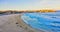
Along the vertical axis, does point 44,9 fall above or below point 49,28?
above

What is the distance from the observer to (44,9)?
10.5ft

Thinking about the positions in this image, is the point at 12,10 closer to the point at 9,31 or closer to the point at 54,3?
the point at 54,3

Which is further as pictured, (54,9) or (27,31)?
(54,9)

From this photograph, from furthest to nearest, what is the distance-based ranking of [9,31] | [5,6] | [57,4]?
[5,6] → [57,4] → [9,31]

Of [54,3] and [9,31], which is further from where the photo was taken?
[54,3]

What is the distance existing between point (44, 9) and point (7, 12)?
1.01m

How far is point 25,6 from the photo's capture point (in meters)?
3.26

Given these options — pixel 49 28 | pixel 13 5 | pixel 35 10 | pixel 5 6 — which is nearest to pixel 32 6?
pixel 35 10

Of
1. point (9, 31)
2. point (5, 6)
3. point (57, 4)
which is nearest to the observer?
point (9, 31)

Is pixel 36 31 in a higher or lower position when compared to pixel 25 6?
lower

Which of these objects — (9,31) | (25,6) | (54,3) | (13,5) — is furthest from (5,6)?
(9,31)

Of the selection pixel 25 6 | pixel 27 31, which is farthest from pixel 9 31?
pixel 25 6

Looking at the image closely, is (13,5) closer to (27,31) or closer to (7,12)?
(7,12)

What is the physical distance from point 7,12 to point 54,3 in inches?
50.3
